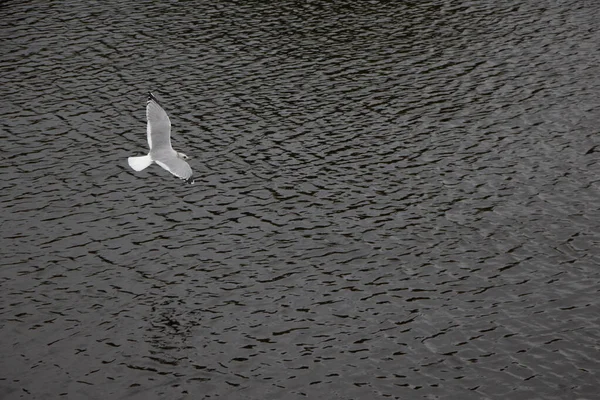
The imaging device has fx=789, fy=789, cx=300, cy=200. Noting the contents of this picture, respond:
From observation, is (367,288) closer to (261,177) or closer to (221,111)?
(261,177)

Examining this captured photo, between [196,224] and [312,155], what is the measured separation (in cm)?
799

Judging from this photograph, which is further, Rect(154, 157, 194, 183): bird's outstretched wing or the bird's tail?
Rect(154, 157, 194, 183): bird's outstretched wing

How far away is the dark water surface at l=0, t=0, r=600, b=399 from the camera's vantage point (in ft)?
82.2

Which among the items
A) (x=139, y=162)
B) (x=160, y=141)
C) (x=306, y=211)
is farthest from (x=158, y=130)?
(x=306, y=211)

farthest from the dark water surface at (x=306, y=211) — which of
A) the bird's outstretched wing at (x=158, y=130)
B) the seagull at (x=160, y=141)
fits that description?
the bird's outstretched wing at (x=158, y=130)

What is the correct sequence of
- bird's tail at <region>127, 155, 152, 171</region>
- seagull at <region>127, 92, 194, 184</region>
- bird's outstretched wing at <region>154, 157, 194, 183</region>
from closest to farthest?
bird's tail at <region>127, 155, 152, 171</region>
bird's outstretched wing at <region>154, 157, 194, 183</region>
seagull at <region>127, 92, 194, 184</region>

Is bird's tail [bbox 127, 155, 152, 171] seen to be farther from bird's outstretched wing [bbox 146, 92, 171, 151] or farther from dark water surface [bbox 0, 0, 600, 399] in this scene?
dark water surface [bbox 0, 0, 600, 399]

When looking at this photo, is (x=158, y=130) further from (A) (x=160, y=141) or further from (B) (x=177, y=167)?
(B) (x=177, y=167)

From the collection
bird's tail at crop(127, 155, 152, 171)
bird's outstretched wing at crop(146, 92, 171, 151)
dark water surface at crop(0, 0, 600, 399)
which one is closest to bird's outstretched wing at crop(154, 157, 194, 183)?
bird's tail at crop(127, 155, 152, 171)

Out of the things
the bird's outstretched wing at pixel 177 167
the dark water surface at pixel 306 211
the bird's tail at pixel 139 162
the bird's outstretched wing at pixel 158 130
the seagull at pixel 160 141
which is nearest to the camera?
the dark water surface at pixel 306 211

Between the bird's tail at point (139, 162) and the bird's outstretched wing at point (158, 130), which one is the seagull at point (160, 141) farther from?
the bird's tail at point (139, 162)

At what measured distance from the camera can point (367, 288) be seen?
28844 mm

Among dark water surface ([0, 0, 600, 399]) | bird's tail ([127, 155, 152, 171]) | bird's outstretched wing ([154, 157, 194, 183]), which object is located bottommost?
dark water surface ([0, 0, 600, 399])

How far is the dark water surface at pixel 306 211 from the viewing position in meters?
25.0
